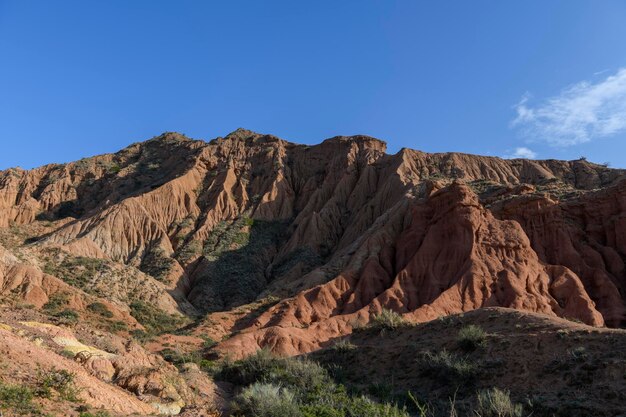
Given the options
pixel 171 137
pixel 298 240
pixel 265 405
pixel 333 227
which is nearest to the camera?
pixel 265 405

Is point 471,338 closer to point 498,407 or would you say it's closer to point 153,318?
point 498,407

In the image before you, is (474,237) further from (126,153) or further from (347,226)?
(126,153)

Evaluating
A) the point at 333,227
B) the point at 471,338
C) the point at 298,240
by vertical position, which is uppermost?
the point at 333,227

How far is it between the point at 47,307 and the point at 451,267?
85.0 feet

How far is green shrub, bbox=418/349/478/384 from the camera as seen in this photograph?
17391mm

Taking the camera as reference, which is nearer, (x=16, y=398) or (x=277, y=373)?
(x=16, y=398)

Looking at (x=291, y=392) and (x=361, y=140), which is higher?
(x=361, y=140)

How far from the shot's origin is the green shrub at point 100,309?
35531mm

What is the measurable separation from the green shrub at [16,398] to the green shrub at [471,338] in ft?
47.9

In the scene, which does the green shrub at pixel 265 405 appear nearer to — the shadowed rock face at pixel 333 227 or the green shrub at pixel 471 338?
the green shrub at pixel 471 338

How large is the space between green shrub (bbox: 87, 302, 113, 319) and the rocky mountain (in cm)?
15

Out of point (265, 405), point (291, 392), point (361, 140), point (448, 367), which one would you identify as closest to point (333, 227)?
point (361, 140)

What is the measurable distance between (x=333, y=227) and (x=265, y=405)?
4514 centimetres

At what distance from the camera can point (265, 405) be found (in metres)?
13.4
